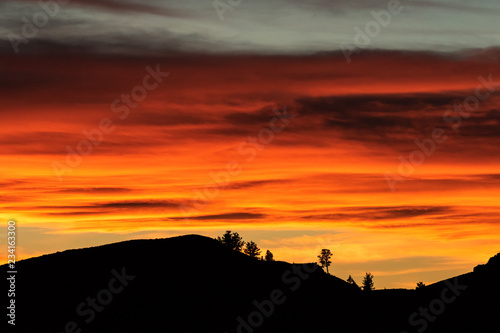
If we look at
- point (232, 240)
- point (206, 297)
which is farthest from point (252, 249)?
point (206, 297)

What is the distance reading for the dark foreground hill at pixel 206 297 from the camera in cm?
6216

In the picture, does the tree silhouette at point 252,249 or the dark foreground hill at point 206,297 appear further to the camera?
the tree silhouette at point 252,249

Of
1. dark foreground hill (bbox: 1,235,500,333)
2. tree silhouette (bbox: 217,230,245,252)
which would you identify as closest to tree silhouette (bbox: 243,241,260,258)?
tree silhouette (bbox: 217,230,245,252)

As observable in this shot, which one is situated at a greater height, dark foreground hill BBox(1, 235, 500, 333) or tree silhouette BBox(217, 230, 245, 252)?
tree silhouette BBox(217, 230, 245, 252)

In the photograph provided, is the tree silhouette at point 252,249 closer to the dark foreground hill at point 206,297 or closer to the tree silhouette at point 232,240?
the tree silhouette at point 232,240

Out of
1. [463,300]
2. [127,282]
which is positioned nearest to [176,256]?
[127,282]

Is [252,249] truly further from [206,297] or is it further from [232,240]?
[206,297]

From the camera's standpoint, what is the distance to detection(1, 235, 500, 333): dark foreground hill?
6216 centimetres

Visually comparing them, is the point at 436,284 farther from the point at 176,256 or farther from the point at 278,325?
the point at 176,256

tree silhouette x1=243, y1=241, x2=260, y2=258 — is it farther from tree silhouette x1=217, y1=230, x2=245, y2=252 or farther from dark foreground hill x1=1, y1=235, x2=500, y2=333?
dark foreground hill x1=1, y1=235, x2=500, y2=333

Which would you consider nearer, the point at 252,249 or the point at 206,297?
the point at 206,297

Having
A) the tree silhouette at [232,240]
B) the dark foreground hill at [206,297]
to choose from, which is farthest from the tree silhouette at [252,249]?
the dark foreground hill at [206,297]

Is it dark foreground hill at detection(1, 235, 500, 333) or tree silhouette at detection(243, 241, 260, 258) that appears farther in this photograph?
tree silhouette at detection(243, 241, 260, 258)

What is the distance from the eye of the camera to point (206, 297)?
65.4 meters
